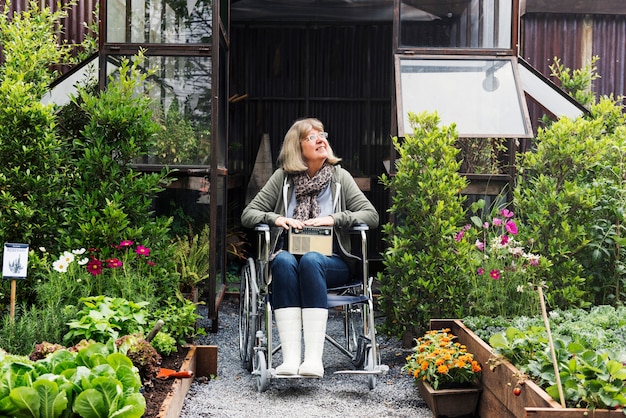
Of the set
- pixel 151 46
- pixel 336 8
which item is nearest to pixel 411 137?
pixel 151 46

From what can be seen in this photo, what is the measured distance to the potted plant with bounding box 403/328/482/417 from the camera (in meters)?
3.52

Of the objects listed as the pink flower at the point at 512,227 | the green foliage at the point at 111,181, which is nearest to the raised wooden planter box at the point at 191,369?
the green foliage at the point at 111,181

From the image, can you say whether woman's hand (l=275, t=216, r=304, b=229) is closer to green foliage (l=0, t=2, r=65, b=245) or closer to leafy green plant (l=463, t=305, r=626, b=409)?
leafy green plant (l=463, t=305, r=626, b=409)

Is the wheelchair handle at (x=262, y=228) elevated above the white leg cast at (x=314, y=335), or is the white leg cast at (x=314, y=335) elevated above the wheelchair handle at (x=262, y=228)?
the wheelchair handle at (x=262, y=228)

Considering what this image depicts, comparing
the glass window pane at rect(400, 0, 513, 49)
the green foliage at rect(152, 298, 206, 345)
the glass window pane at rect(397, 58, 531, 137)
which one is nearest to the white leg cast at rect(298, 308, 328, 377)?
the green foliage at rect(152, 298, 206, 345)

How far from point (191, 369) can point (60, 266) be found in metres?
0.87

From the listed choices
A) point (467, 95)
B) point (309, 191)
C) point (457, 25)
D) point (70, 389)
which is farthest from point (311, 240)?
point (457, 25)

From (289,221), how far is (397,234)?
109cm

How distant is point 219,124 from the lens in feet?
18.1

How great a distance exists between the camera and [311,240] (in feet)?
13.8

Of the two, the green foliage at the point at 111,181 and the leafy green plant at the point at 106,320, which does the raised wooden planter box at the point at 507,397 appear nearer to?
the leafy green plant at the point at 106,320

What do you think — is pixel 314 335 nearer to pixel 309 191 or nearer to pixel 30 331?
pixel 309 191

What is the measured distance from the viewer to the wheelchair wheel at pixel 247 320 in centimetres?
423

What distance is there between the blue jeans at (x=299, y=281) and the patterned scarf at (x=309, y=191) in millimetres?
408
